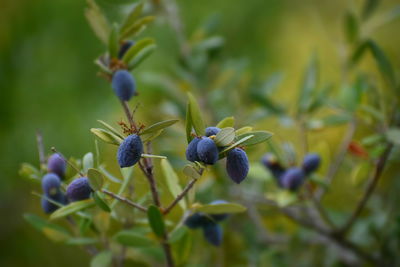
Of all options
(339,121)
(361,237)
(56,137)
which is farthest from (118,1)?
(56,137)

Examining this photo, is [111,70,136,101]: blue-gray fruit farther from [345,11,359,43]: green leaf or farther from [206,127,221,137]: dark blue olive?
[345,11,359,43]: green leaf

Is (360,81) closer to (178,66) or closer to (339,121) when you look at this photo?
(339,121)

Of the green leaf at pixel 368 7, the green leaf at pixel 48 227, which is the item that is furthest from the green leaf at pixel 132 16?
the green leaf at pixel 368 7

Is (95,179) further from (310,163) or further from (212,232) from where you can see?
(310,163)

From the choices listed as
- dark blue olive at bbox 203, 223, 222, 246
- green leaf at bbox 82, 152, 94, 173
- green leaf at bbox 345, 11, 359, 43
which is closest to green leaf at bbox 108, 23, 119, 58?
green leaf at bbox 82, 152, 94, 173

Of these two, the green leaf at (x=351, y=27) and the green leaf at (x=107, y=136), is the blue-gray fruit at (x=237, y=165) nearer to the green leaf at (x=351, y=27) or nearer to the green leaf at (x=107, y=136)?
the green leaf at (x=107, y=136)

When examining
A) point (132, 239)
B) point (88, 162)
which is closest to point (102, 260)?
point (132, 239)

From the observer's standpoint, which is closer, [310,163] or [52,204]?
[52,204]
